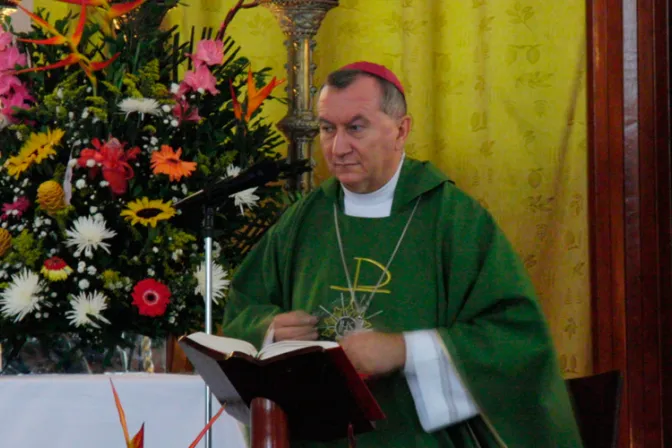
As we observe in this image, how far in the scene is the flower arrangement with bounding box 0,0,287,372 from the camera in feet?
10.5

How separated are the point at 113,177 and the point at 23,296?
0.41m

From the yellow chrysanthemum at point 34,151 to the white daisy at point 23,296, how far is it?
12.7 inches

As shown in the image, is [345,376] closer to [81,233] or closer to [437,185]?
[437,185]

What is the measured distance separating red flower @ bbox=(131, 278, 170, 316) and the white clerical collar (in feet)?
1.87

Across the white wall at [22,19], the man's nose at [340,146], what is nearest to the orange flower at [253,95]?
the man's nose at [340,146]

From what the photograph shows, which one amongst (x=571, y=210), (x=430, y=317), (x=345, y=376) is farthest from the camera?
(x=571, y=210)

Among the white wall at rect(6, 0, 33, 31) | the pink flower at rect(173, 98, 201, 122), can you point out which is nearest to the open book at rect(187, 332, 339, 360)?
the pink flower at rect(173, 98, 201, 122)

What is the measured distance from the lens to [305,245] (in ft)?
9.86

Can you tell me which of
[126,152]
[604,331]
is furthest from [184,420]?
[604,331]

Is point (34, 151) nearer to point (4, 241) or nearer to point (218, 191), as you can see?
point (4, 241)

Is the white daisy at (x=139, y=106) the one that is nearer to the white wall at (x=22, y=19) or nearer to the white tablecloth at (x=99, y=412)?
the white tablecloth at (x=99, y=412)

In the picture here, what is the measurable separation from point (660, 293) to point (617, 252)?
0.74 feet

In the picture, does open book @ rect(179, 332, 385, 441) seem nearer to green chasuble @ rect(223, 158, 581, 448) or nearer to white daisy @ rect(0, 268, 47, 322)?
green chasuble @ rect(223, 158, 581, 448)

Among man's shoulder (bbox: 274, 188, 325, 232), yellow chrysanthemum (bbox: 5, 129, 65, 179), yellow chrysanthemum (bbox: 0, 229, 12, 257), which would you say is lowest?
yellow chrysanthemum (bbox: 0, 229, 12, 257)
